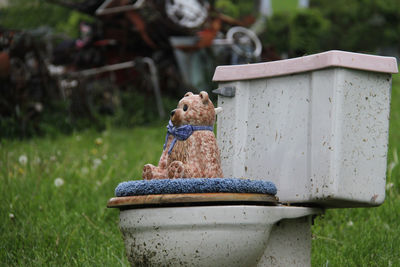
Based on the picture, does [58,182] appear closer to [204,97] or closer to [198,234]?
[204,97]

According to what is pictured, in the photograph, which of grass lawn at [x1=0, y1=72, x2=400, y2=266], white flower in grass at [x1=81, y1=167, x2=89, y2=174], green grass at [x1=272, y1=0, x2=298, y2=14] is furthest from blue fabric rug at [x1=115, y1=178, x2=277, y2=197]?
green grass at [x1=272, y1=0, x2=298, y2=14]

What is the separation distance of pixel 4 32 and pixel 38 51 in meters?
0.34

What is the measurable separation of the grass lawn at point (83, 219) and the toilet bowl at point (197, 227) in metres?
0.54

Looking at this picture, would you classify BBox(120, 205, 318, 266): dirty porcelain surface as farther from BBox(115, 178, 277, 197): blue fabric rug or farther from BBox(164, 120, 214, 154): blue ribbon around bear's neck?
BBox(164, 120, 214, 154): blue ribbon around bear's neck

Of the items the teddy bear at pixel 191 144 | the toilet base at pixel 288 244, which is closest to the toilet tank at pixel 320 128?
the toilet base at pixel 288 244

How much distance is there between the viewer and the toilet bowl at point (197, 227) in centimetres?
190

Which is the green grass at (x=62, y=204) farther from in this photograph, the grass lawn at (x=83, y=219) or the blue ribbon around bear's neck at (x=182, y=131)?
the blue ribbon around bear's neck at (x=182, y=131)

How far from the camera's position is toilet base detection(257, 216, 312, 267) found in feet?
7.31

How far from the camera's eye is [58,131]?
5.68 metres

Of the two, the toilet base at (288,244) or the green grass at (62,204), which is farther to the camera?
the green grass at (62,204)

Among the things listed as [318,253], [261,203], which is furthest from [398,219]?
[261,203]

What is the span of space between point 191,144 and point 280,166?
0.34 m

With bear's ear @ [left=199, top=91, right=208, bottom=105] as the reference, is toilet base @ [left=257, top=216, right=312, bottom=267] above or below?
below

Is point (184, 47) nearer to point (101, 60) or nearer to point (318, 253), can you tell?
point (101, 60)
